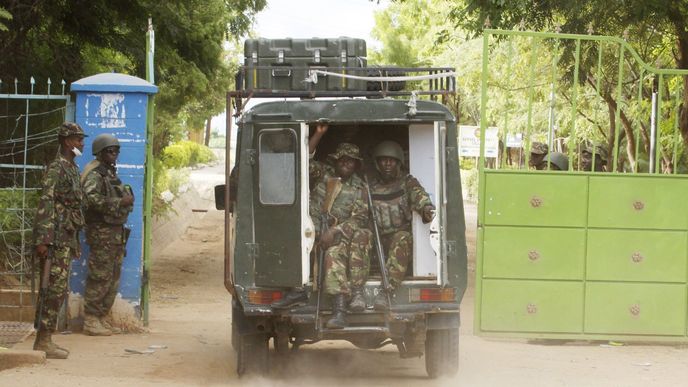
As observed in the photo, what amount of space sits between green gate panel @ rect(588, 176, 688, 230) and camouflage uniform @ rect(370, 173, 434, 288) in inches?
105

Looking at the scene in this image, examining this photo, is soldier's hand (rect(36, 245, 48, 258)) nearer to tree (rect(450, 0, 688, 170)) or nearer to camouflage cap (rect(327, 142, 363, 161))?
camouflage cap (rect(327, 142, 363, 161))

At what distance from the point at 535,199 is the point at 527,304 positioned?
99 centimetres

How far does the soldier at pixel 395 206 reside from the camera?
8.41m

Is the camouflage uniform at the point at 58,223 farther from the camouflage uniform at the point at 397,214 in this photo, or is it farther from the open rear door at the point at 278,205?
the camouflage uniform at the point at 397,214

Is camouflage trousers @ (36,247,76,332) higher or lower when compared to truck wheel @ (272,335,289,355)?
higher

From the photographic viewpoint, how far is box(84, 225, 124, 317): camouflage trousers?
34.9 ft

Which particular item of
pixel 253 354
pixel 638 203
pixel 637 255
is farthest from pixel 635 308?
pixel 253 354

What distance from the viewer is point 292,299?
821cm

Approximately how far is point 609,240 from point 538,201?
779 mm

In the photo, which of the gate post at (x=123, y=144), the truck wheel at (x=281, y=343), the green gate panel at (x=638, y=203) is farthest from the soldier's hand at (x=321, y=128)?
the green gate panel at (x=638, y=203)

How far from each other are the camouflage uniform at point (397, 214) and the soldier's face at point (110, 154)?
276 centimetres

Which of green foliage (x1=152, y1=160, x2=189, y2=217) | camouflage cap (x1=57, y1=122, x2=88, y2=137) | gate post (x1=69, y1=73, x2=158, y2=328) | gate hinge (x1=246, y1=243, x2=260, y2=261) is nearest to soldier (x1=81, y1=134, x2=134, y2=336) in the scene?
gate post (x1=69, y1=73, x2=158, y2=328)

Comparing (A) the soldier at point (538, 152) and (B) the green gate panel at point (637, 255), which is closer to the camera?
(B) the green gate panel at point (637, 255)

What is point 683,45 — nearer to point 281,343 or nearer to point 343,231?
point 343,231
